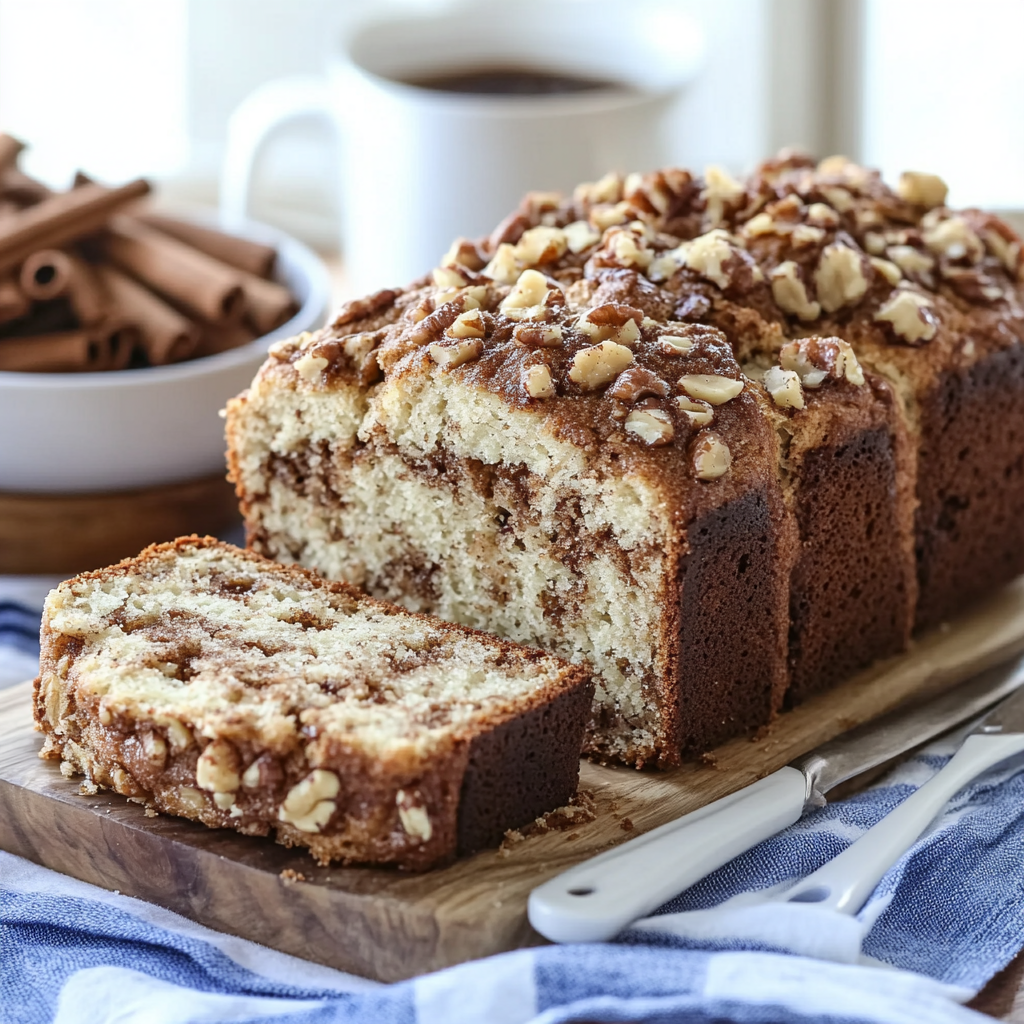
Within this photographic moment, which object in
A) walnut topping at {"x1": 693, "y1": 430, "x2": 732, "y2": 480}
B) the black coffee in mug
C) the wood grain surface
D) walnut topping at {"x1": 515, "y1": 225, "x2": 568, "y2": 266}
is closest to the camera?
walnut topping at {"x1": 693, "y1": 430, "x2": 732, "y2": 480}

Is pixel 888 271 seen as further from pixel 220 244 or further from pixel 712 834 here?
pixel 220 244

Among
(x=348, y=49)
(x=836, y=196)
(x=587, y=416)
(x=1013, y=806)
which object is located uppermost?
(x=348, y=49)

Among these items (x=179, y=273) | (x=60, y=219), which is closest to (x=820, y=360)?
(x=179, y=273)

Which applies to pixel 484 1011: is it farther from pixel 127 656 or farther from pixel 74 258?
pixel 74 258

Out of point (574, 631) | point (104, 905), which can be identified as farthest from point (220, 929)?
point (574, 631)

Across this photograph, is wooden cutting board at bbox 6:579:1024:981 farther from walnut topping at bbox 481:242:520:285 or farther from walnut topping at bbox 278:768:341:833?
walnut topping at bbox 481:242:520:285

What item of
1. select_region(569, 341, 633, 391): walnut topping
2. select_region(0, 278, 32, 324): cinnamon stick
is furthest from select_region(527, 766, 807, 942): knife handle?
select_region(0, 278, 32, 324): cinnamon stick

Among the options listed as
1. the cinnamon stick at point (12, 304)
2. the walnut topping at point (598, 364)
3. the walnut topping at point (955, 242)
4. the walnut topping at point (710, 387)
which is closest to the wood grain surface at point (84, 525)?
the cinnamon stick at point (12, 304)
